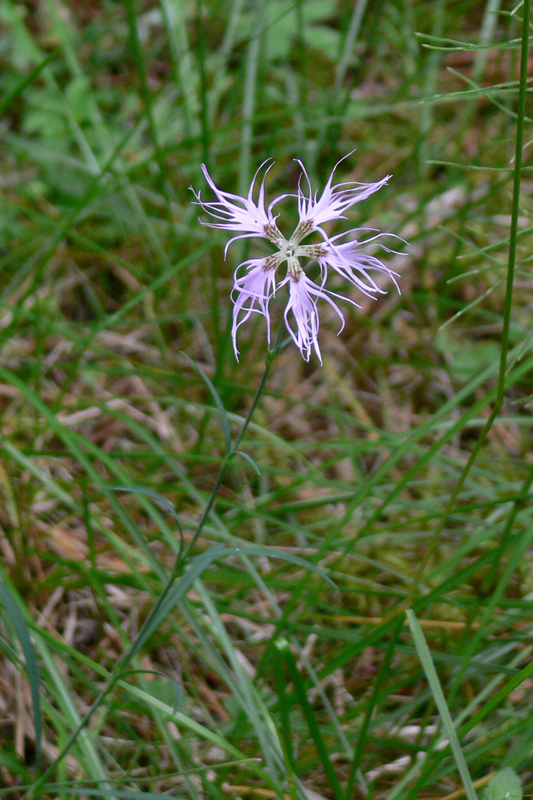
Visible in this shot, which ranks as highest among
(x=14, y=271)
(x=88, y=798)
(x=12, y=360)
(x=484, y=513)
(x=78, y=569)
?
(x=14, y=271)

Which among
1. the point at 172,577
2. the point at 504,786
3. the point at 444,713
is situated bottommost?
the point at 504,786

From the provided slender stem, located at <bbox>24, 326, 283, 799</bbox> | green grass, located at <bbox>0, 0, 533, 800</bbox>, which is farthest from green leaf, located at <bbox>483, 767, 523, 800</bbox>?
slender stem, located at <bbox>24, 326, 283, 799</bbox>

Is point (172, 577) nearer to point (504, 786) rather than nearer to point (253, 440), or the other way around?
point (504, 786)

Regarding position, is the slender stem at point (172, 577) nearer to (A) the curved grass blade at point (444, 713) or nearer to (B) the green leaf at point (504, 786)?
(A) the curved grass blade at point (444, 713)

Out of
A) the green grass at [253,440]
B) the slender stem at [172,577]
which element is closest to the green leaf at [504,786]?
the green grass at [253,440]

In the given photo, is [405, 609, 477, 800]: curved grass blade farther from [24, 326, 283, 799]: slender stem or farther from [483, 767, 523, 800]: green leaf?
[24, 326, 283, 799]: slender stem

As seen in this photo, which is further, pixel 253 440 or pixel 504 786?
pixel 253 440

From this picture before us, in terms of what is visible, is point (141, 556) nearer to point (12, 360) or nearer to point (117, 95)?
point (12, 360)

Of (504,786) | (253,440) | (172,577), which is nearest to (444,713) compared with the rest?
(504,786)

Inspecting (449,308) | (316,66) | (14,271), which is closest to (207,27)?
(316,66)
